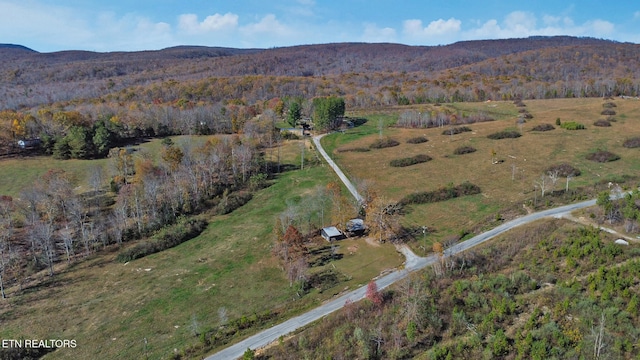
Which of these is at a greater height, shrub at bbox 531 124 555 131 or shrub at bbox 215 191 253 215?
shrub at bbox 531 124 555 131

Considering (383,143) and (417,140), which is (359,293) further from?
(417,140)

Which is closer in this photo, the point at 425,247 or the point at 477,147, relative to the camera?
the point at 425,247

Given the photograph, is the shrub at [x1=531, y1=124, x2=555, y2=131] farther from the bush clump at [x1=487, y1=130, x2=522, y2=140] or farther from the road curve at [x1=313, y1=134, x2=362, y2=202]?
the road curve at [x1=313, y1=134, x2=362, y2=202]

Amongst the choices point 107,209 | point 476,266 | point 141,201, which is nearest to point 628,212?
point 476,266

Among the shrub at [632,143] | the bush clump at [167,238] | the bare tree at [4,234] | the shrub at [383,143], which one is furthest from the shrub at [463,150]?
the bare tree at [4,234]

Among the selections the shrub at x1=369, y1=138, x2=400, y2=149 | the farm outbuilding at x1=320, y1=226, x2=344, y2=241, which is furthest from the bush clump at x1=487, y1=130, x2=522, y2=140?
the farm outbuilding at x1=320, y1=226, x2=344, y2=241

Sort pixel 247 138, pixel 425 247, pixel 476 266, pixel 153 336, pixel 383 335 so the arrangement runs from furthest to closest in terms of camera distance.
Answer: pixel 247 138
pixel 425 247
pixel 476 266
pixel 153 336
pixel 383 335

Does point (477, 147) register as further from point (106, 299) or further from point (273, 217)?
point (106, 299)
